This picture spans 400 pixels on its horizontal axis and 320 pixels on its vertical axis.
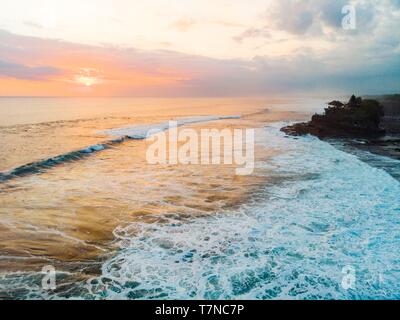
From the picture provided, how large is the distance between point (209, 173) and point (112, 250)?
10482 mm

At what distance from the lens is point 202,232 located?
10.6 meters

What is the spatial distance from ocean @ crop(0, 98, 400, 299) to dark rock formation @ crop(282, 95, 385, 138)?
60.9ft

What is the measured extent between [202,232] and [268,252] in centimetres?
240

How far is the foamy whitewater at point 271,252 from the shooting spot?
7.43m

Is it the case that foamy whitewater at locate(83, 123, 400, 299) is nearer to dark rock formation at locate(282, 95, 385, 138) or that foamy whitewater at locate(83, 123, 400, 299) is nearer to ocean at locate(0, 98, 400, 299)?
ocean at locate(0, 98, 400, 299)

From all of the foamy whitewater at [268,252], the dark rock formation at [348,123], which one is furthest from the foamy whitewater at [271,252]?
the dark rock formation at [348,123]

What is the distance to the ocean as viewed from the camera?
24.8 ft

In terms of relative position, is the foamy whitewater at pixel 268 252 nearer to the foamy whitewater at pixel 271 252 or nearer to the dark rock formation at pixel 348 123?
the foamy whitewater at pixel 271 252

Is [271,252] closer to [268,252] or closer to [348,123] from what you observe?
[268,252]

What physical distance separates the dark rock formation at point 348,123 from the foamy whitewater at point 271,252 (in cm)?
2485

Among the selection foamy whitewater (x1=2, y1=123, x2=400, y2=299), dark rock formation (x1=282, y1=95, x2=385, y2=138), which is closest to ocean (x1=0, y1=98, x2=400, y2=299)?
foamy whitewater (x1=2, y1=123, x2=400, y2=299)

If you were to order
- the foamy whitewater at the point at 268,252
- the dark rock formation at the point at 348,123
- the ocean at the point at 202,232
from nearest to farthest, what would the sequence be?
1. the foamy whitewater at the point at 268,252
2. the ocean at the point at 202,232
3. the dark rock formation at the point at 348,123
